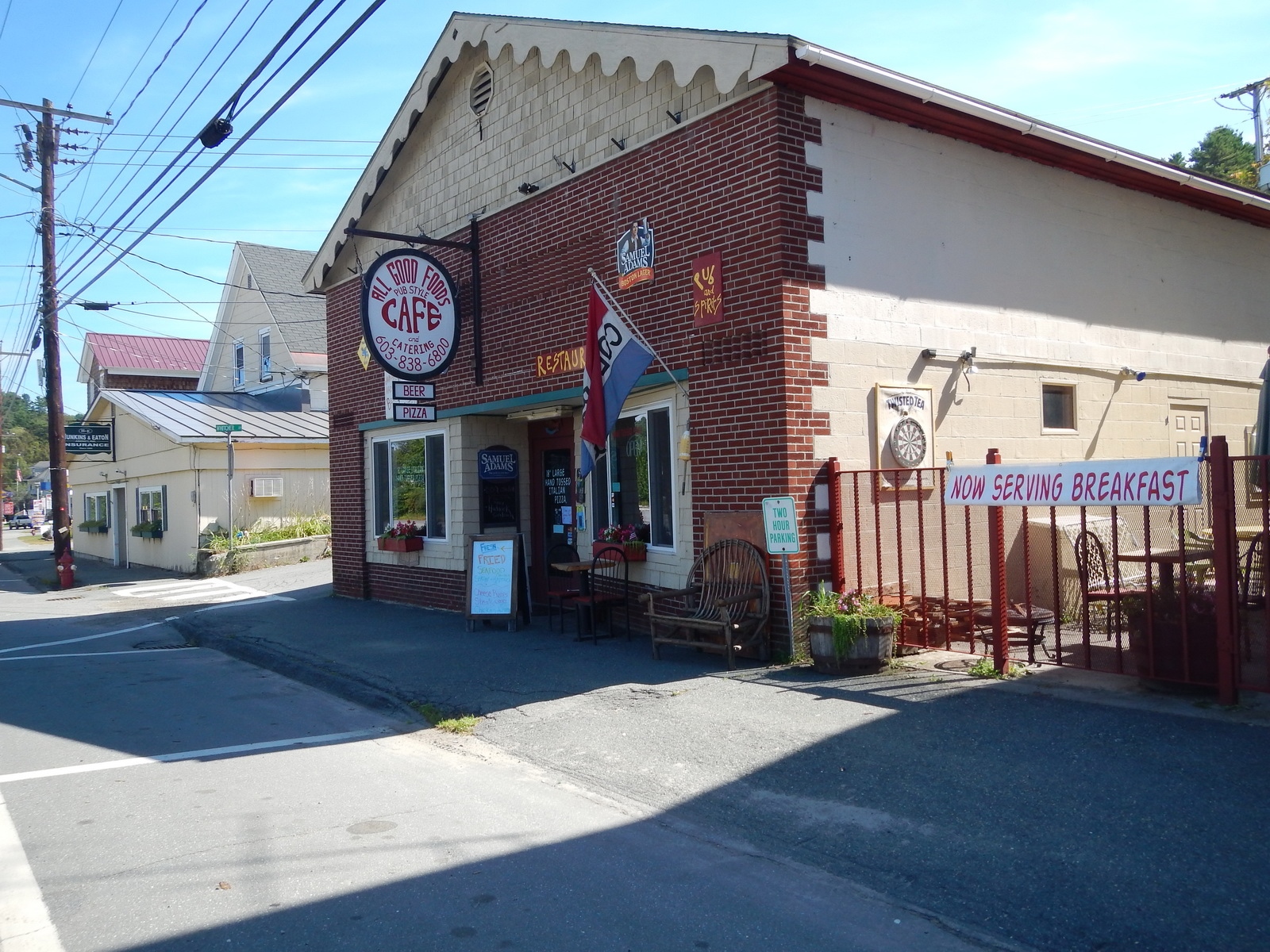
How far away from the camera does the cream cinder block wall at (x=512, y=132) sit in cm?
1056

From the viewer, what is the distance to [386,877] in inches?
192

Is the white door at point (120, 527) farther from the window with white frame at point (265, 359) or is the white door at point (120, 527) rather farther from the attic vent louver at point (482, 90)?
the attic vent louver at point (482, 90)

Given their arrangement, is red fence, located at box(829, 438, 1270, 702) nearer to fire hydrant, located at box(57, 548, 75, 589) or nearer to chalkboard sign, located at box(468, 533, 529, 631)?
chalkboard sign, located at box(468, 533, 529, 631)

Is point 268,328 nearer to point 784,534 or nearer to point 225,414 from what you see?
point 225,414

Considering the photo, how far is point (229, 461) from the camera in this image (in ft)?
71.5

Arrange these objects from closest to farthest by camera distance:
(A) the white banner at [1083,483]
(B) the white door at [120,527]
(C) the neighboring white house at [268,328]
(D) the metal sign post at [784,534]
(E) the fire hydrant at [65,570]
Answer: (A) the white banner at [1083,483], (D) the metal sign post at [784,534], (E) the fire hydrant at [65,570], (C) the neighboring white house at [268,328], (B) the white door at [120,527]

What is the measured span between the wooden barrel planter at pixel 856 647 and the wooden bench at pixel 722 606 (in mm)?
682

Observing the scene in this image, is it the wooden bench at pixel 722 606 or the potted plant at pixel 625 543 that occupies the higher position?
the potted plant at pixel 625 543

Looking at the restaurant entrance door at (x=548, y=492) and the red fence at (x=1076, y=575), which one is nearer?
the red fence at (x=1076, y=575)

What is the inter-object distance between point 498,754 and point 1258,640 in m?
6.19

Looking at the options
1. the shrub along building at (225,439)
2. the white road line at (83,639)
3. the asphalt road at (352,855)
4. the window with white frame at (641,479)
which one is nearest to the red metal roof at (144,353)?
the shrub along building at (225,439)

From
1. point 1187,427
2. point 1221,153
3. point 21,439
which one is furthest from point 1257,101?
point 21,439

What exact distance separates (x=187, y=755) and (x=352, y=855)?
2.73m

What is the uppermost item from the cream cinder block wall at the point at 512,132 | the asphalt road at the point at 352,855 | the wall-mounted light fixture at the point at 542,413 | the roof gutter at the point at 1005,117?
the cream cinder block wall at the point at 512,132
